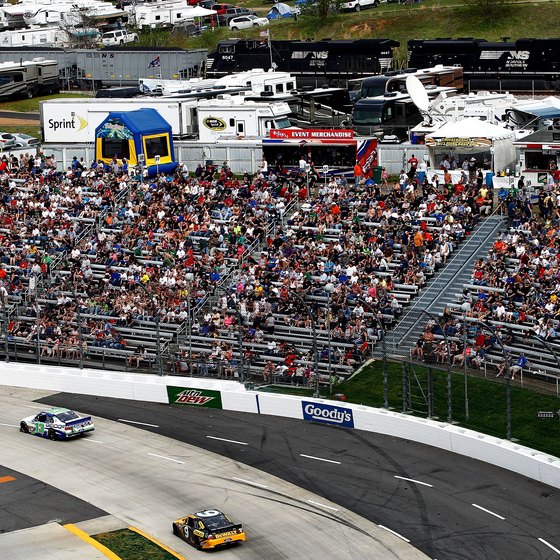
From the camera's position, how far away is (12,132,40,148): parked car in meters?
76.1

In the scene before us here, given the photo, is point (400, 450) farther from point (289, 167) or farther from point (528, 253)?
point (289, 167)

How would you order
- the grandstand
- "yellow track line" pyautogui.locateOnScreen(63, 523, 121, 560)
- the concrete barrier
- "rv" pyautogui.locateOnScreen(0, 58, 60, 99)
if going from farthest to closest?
1. "rv" pyautogui.locateOnScreen(0, 58, 60, 99)
2. the grandstand
3. the concrete barrier
4. "yellow track line" pyautogui.locateOnScreen(63, 523, 121, 560)

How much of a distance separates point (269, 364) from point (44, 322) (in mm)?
10800

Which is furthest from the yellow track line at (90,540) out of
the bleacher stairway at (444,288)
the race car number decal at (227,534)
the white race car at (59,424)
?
the bleacher stairway at (444,288)

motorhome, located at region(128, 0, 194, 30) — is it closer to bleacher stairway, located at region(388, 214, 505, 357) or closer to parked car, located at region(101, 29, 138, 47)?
parked car, located at region(101, 29, 138, 47)

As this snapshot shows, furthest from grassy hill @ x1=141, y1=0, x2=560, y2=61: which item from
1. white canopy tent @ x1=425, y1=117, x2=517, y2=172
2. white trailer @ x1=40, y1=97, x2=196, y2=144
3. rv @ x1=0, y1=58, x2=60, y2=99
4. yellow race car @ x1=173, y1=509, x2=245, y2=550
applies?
yellow race car @ x1=173, y1=509, x2=245, y2=550

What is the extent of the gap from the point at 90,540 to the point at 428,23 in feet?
256

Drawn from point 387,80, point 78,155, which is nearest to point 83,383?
point 78,155

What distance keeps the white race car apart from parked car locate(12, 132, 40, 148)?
31749mm

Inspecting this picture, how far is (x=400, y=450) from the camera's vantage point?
141 feet

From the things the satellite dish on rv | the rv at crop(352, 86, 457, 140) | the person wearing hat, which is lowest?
the person wearing hat

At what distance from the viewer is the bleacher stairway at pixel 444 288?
161 feet

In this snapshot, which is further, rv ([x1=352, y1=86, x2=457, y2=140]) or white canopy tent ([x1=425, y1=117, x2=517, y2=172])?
rv ([x1=352, y1=86, x2=457, y2=140])

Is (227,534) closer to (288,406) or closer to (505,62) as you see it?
(288,406)
